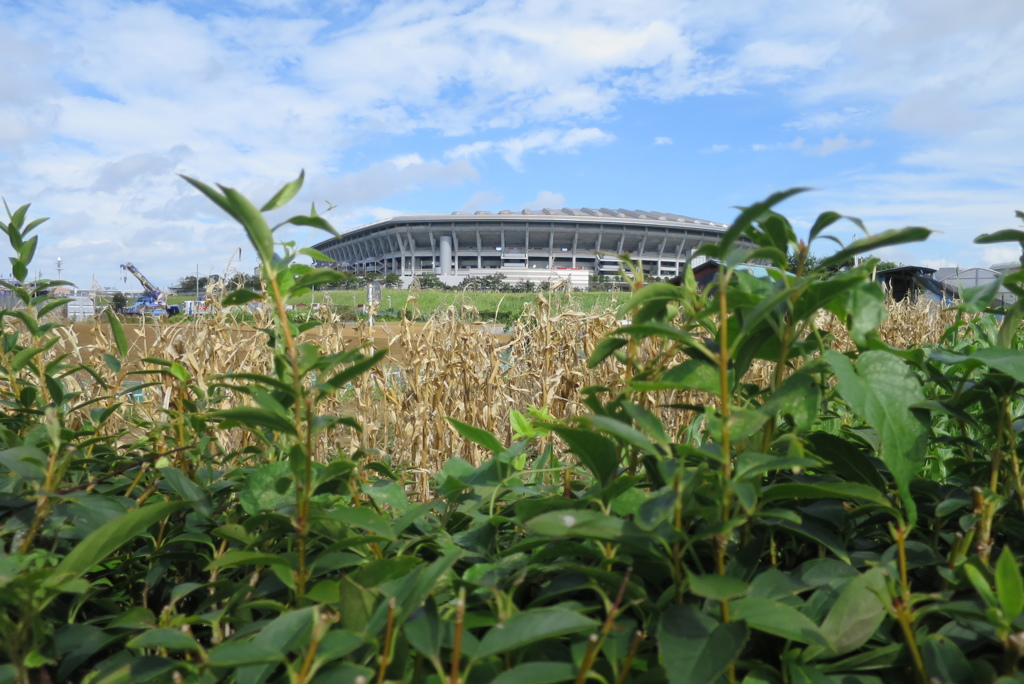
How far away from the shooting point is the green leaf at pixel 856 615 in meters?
0.58

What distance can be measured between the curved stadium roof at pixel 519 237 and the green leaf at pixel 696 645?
182 ft

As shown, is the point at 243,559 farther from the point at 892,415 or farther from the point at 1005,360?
the point at 1005,360

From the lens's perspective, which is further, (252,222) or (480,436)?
(480,436)

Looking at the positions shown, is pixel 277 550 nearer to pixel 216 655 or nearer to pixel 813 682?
pixel 216 655

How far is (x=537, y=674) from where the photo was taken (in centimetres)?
54

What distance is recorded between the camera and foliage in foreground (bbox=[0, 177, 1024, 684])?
57cm

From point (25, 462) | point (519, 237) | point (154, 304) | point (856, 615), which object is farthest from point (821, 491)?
point (519, 237)

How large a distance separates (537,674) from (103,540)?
445 mm

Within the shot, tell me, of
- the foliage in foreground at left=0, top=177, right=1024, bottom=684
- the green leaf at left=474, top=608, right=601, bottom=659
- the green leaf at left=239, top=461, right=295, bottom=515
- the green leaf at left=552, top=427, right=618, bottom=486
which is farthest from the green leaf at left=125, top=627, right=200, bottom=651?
the green leaf at left=552, top=427, right=618, bottom=486

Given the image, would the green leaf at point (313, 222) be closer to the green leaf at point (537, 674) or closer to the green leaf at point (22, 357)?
the green leaf at point (537, 674)

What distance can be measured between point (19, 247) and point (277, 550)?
3.00 feet

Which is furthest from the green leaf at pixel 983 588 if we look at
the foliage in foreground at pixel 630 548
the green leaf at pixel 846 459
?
the green leaf at pixel 846 459

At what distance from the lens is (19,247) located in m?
1.23

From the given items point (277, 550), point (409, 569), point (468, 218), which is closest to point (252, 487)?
point (277, 550)
